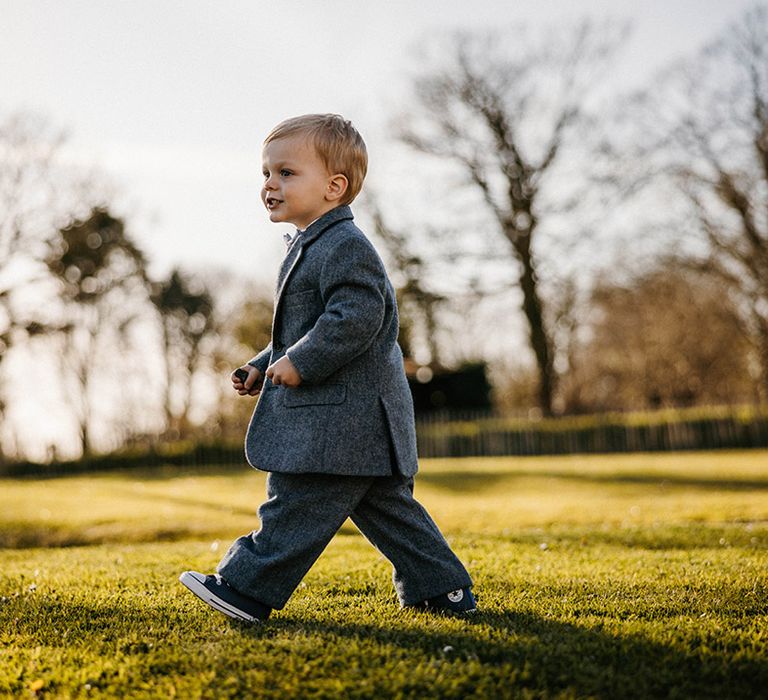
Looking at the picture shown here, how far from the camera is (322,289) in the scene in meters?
3.05

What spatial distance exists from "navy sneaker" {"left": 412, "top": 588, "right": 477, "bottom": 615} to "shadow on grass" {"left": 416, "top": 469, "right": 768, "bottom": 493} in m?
10.2

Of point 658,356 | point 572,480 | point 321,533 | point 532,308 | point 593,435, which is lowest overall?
point 572,480

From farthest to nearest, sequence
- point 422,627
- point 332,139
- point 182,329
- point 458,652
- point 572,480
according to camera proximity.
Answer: point 182,329 → point 572,480 → point 332,139 → point 422,627 → point 458,652

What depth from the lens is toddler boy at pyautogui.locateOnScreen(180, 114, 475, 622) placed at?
9.70 ft

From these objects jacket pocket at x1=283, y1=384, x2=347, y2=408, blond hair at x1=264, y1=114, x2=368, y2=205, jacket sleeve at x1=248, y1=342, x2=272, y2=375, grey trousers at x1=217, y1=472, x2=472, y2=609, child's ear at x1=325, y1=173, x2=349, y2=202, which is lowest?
grey trousers at x1=217, y1=472, x2=472, y2=609

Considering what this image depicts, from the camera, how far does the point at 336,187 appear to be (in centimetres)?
327

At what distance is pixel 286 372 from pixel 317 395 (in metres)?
0.15

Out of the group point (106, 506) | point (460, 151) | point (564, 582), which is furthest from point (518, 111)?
point (564, 582)

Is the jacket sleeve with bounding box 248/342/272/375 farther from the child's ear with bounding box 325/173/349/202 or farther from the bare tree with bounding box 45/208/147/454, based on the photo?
the bare tree with bounding box 45/208/147/454

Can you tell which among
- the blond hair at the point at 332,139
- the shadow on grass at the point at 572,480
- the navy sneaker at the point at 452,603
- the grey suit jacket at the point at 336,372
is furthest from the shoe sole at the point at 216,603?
the shadow on grass at the point at 572,480

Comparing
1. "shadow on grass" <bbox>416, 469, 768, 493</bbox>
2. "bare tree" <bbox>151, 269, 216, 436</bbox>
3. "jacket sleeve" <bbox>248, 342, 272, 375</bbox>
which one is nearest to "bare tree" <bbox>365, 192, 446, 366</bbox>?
"shadow on grass" <bbox>416, 469, 768, 493</bbox>

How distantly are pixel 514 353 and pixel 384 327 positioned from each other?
40.1 meters

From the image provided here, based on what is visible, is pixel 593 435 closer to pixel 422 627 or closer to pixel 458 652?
pixel 422 627

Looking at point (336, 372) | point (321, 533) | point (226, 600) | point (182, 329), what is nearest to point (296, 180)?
point (336, 372)
